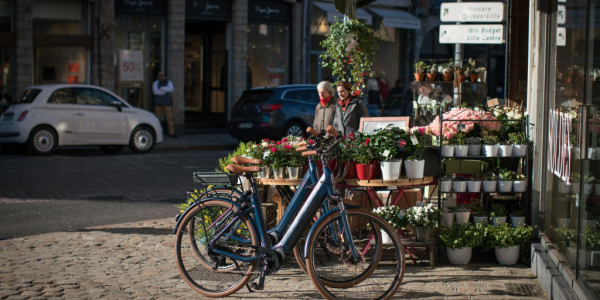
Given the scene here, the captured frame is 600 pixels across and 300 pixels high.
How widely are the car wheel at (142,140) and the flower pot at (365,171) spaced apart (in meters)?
11.6

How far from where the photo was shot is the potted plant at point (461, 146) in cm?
703

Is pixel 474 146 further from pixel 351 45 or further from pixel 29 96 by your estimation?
pixel 29 96

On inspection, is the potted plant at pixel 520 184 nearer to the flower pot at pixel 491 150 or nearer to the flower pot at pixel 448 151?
the flower pot at pixel 491 150

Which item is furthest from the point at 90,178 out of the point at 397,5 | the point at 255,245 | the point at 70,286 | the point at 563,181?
the point at 397,5

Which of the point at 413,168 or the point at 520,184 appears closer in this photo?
the point at 413,168

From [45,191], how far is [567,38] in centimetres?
818

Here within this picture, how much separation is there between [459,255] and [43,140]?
11883 millimetres

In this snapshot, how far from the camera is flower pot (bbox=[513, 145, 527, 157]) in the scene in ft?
22.8

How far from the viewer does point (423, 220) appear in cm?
653

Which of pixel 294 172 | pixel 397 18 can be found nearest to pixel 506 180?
pixel 294 172

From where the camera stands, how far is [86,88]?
16844mm

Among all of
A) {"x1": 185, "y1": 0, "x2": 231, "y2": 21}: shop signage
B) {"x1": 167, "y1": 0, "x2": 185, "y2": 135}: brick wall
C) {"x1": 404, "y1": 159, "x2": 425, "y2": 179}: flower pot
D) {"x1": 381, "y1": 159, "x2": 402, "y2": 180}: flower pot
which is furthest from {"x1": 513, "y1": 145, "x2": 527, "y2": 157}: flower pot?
{"x1": 185, "y1": 0, "x2": 231, "y2": 21}: shop signage

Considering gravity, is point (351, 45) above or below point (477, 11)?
below

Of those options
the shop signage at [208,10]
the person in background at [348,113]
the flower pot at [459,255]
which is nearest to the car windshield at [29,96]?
the shop signage at [208,10]
